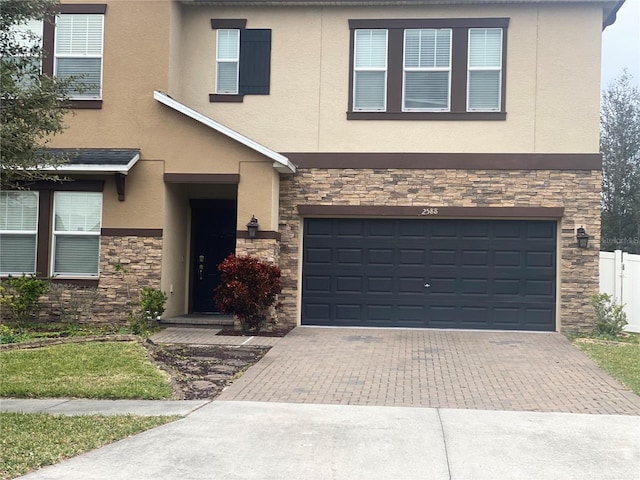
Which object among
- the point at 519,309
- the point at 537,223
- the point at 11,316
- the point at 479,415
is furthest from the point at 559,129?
the point at 11,316

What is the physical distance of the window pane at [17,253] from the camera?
14.2 meters

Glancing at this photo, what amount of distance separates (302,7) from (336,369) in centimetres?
870

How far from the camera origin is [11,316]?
13.9 meters

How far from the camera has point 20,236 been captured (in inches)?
563

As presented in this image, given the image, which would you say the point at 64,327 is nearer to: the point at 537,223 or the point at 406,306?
the point at 406,306

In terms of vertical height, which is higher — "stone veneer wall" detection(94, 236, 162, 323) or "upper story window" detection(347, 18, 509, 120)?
"upper story window" detection(347, 18, 509, 120)

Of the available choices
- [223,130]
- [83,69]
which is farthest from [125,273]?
[83,69]

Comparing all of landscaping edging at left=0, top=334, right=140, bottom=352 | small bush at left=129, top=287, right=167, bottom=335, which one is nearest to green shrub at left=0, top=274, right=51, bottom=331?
landscaping edging at left=0, top=334, right=140, bottom=352

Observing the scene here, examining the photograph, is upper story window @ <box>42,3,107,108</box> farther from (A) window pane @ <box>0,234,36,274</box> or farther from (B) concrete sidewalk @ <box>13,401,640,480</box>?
(B) concrete sidewalk @ <box>13,401,640,480</box>

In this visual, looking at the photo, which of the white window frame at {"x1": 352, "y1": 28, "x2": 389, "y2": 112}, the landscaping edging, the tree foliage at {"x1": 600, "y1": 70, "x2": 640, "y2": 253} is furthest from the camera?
the tree foliage at {"x1": 600, "y1": 70, "x2": 640, "y2": 253}

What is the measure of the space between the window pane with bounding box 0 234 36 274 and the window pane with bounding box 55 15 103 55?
13.6 ft

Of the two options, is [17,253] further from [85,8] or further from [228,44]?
[228,44]

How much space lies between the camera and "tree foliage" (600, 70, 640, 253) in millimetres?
23500

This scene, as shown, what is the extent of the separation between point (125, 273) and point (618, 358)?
9.67 metres
